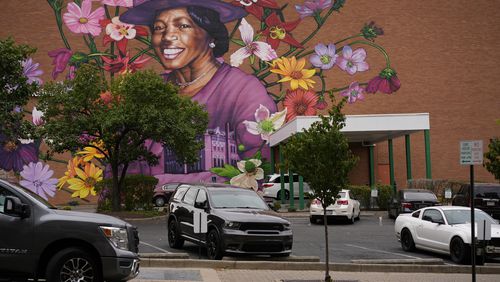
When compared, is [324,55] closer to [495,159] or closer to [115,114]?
[115,114]

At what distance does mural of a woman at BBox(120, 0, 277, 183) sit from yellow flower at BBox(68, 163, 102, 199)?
12.6ft

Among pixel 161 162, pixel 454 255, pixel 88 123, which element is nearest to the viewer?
pixel 454 255

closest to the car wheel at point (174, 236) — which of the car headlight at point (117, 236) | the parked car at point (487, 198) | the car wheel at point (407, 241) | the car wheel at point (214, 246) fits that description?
the car wheel at point (214, 246)

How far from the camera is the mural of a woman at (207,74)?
4300 centimetres

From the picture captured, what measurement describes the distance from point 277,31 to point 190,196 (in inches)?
1157

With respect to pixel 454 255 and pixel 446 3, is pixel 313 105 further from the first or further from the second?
pixel 454 255

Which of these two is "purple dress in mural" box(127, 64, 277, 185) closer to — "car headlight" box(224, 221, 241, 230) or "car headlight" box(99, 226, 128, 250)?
"car headlight" box(224, 221, 241, 230)

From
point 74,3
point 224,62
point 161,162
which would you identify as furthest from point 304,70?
point 74,3

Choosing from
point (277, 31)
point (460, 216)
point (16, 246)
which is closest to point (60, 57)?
point (277, 31)

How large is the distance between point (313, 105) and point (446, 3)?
12050 millimetres

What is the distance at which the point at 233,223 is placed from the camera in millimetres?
14500

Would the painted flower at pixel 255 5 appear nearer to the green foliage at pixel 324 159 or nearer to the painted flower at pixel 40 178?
the painted flower at pixel 40 178

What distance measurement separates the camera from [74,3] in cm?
4497

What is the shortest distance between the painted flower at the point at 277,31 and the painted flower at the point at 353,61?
119 inches
